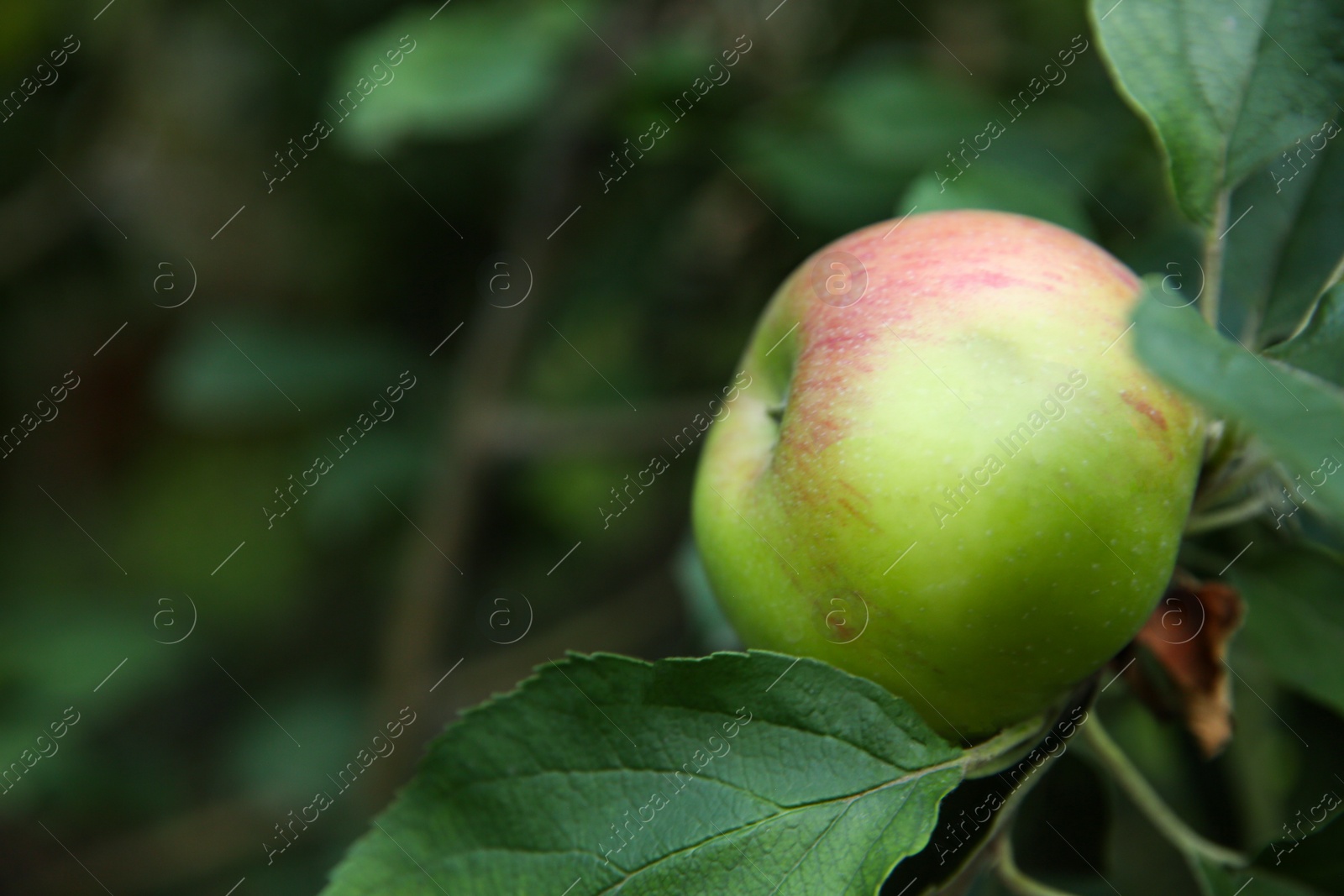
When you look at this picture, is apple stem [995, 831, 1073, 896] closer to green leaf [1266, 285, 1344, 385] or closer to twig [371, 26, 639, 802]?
green leaf [1266, 285, 1344, 385]

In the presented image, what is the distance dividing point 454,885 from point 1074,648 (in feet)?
0.98

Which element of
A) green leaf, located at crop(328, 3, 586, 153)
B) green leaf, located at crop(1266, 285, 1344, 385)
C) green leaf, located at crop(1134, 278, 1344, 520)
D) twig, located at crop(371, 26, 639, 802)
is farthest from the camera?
twig, located at crop(371, 26, 639, 802)

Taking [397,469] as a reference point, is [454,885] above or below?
above

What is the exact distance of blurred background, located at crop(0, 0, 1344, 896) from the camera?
109 centimetres

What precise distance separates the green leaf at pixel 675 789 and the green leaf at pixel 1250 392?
0.18m

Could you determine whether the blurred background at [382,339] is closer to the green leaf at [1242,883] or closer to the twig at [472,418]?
the twig at [472,418]

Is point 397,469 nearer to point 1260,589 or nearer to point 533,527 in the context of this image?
point 533,527

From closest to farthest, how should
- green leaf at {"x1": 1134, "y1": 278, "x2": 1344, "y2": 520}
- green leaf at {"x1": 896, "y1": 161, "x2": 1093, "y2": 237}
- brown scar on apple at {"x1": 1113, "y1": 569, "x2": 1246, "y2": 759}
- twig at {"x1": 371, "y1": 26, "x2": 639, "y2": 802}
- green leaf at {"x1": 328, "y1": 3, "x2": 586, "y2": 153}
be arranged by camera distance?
green leaf at {"x1": 1134, "y1": 278, "x2": 1344, "y2": 520} < brown scar on apple at {"x1": 1113, "y1": 569, "x2": 1246, "y2": 759} < green leaf at {"x1": 896, "y1": 161, "x2": 1093, "y2": 237} < green leaf at {"x1": 328, "y1": 3, "x2": 586, "y2": 153} < twig at {"x1": 371, "y1": 26, "x2": 639, "y2": 802}

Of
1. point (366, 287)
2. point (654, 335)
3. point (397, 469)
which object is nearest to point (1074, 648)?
point (654, 335)

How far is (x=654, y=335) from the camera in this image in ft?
4.70

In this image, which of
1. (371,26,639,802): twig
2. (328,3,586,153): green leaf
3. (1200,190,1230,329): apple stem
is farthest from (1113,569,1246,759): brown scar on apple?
(371,26,639,802): twig

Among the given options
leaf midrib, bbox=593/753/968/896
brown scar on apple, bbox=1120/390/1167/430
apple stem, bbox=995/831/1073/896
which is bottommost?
apple stem, bbox=995/831/1073/896

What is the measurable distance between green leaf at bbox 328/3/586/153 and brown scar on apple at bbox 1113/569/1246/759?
0.81 metres

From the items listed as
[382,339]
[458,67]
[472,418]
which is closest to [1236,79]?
[458,67]
